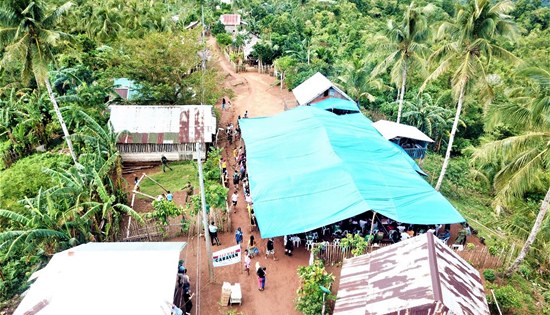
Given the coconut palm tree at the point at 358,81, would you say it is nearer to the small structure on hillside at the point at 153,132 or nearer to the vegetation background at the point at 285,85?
the vegetation background at the point at 285,85

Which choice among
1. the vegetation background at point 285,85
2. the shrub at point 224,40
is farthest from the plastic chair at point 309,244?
the shrub at point 224,40

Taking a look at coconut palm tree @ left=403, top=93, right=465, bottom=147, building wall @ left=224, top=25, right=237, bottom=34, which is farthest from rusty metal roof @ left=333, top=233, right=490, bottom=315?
building wall @ left=224, top=25, right=237, bottom=34

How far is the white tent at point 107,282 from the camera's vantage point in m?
10.4

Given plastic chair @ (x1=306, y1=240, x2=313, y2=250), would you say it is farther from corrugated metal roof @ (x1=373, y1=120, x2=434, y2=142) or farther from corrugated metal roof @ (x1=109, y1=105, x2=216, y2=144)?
corrugated metal roof @ (x1=109, y1=105, x2=216, y2=144)

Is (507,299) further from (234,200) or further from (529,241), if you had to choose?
(234,200)

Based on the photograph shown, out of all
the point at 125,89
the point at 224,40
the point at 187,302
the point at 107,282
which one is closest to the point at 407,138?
the point at 187,302

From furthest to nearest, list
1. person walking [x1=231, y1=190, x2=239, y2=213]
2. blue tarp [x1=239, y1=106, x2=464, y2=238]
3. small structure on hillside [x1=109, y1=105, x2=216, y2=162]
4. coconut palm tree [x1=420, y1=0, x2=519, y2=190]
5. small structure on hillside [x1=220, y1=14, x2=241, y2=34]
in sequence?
1. small structure on hillside [x1=220, y1=14, x2=241, y2=34]
2. small structure on hillside [x1=109, y1=105, x2=216, y2=162]
3. person walking [x1=231, y1=190, x2=239, y2=213]
4. coconut palm tree [x1=420, y1=0, x2=519, y2=190]
5. blue tarp [x1=239, y1=106, x2=464, y2=238]

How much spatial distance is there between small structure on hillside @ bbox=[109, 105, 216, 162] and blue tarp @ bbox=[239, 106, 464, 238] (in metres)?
4.45

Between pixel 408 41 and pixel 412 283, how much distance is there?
1523 centimetres

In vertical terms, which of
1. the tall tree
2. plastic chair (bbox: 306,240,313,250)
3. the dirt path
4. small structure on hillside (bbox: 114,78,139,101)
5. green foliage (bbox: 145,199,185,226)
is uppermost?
the tall tree

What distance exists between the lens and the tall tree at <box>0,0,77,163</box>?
1565 centimetres

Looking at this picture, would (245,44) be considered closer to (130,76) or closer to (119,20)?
(119,20)

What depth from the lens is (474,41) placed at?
52.7ft

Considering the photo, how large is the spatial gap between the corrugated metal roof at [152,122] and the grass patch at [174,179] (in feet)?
5.17
